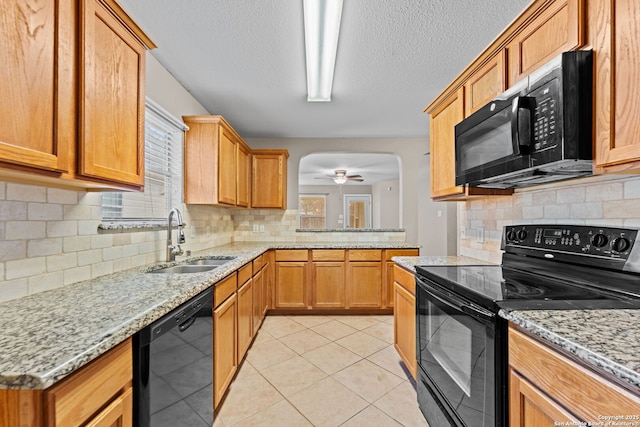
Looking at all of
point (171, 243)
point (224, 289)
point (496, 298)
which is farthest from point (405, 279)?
point (171, 243)

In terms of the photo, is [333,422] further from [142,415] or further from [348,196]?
[348,196]

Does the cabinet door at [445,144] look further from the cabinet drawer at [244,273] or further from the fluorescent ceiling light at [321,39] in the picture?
the cabinet drawer at [244,273]

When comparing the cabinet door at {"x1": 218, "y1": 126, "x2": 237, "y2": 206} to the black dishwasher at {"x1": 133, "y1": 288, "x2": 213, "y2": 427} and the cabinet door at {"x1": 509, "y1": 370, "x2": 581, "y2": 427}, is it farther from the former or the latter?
the cabinet door at {"x1": 509, "y1": 370, "x2": 581, "y2": 427}

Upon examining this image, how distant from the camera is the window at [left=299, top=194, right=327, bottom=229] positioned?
10.0 meters

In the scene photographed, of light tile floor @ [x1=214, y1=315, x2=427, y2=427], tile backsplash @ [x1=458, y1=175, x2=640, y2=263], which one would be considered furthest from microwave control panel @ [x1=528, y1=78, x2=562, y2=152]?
light tile floor @ [x1=214, y1=315, x2=427, y2=427]

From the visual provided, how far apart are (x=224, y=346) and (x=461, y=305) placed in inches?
56.2

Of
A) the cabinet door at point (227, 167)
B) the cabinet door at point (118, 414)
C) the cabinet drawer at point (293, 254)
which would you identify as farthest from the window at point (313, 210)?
the cabinet door at point (118, 414)

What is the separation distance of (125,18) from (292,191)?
3.01 metres

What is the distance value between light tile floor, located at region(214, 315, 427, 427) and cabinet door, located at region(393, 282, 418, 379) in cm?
18

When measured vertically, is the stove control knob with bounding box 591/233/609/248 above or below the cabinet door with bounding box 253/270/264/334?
above

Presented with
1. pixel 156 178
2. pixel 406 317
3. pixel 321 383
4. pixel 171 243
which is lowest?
pixel 321 383

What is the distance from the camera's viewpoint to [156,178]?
2.31 meters

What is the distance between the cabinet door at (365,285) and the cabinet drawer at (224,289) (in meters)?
1.75

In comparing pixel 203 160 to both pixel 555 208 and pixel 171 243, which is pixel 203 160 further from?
pixel 555 208
